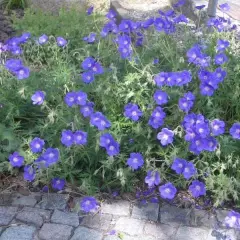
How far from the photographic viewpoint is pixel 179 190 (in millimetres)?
2965

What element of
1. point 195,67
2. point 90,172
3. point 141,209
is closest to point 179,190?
point 141,209

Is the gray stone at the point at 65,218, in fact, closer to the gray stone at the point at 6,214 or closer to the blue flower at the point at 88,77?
the gray stone at the point at 6,214

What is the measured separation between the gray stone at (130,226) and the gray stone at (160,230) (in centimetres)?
4

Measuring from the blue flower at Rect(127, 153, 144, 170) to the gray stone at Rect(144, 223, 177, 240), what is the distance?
13.4 inches

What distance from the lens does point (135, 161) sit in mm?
2754

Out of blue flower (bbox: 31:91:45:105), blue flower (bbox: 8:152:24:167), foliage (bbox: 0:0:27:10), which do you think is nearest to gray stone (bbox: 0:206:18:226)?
blue flower (bbox: 8:152:24:167)

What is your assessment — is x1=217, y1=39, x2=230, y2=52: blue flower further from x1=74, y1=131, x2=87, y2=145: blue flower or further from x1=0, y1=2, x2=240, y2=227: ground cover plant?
x1=74, y1=131, x2=87, y2=145: blue flower

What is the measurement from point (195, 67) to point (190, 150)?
2.21ft

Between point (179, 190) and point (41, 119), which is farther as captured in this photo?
point (41, 119)

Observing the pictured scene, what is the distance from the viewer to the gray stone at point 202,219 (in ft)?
8.98

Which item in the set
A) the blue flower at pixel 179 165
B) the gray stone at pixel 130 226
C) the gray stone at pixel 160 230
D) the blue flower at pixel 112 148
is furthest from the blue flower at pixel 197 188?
the blue flower at pixel 112 148

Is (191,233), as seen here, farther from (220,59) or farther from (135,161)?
(220,59)

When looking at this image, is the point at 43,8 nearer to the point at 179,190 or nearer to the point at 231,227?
the point at 179,190

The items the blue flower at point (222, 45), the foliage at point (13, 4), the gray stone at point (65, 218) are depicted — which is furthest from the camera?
the foliage at point (13, 4)
